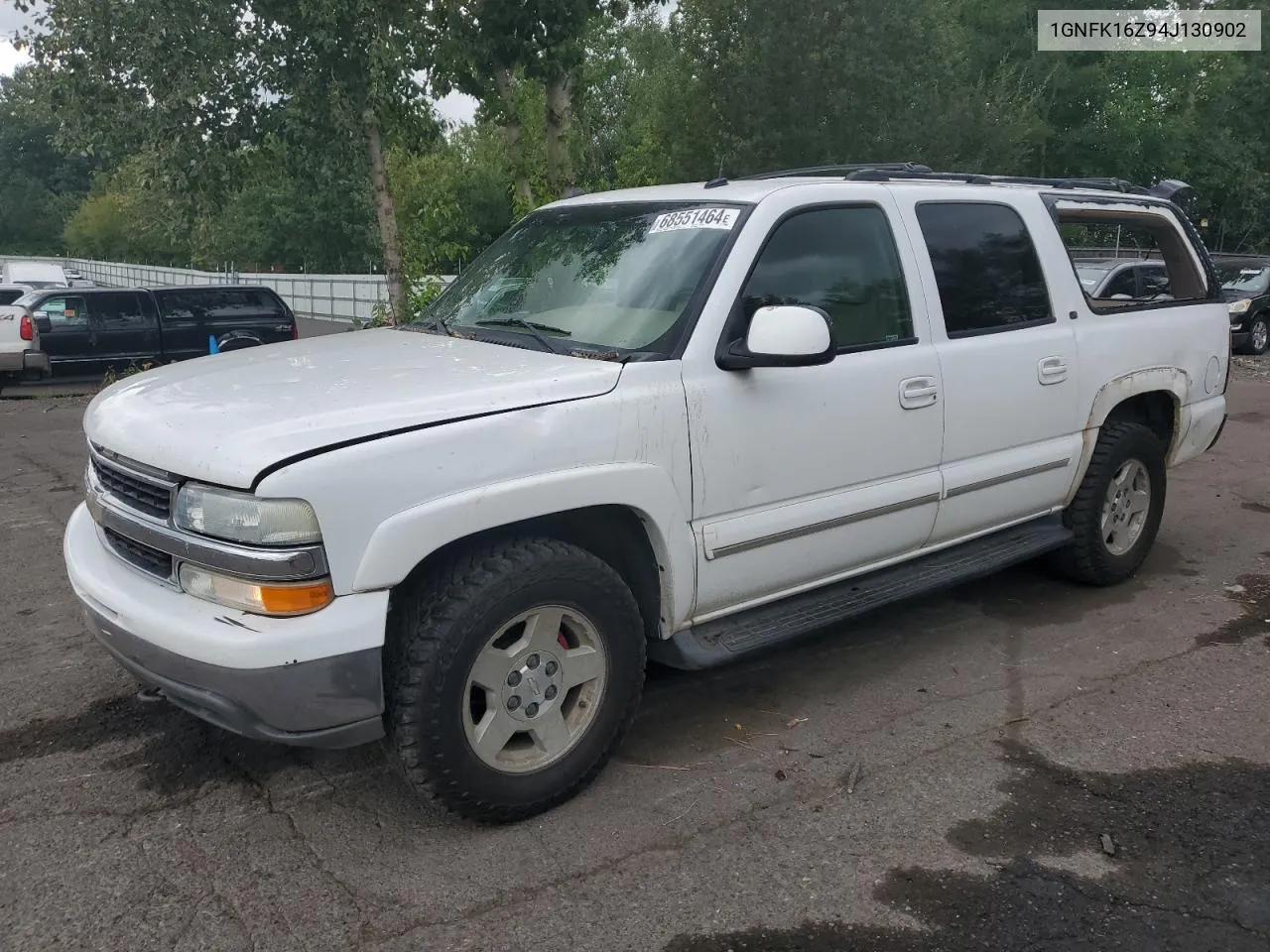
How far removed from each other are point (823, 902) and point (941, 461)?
2.03m

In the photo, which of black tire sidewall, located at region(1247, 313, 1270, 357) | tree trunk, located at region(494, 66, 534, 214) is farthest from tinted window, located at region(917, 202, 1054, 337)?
black tire sidewall, located at region(1247, 313, 1270, 357)

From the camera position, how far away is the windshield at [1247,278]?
19.1m

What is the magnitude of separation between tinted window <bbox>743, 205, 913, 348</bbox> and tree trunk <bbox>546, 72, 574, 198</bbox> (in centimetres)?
1118

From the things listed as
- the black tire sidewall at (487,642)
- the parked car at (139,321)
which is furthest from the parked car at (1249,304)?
the black tire sidewall at (487,642)

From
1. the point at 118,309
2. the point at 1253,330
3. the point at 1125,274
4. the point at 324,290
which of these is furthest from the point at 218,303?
the point at 1253,330

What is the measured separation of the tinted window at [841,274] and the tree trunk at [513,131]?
1186cm

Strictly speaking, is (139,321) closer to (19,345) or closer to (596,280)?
(19,345)

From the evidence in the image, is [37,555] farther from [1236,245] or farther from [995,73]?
[1236,245]

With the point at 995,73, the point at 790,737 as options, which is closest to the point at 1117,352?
the point at 790,737

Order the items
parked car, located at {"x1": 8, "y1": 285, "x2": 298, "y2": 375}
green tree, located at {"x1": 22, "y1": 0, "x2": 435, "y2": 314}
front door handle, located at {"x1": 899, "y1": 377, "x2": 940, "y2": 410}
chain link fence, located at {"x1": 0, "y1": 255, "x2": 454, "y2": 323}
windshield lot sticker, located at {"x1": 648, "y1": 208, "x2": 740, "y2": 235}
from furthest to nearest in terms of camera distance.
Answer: chain link fence, located at {"x1": 0, "y1": 255, "x2": 454, "y2": 323}, parked car, located at {"x1": 8, "y1": 285, "x2": 298, "y2": 375}, green tree, located at {"x1": 22, "y1": 0, "x2": 435, "y2": 314}, front door handle, located at {"x1": 899, "y1": 377, "x2": 940, "y2": 410}, windshield lot sticker, located at {"x1": 648, "y1": 208, "x2": 740, "y2": 235}

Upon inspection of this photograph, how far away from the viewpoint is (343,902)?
2979mm

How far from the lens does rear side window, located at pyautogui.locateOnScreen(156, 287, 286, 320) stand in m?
16.3

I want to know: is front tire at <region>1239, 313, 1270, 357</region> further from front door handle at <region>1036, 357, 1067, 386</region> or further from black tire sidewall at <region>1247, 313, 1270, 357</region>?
front door handle at <region>1036, 357, 1067, 386</region>

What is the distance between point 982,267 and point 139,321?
14.2 m
